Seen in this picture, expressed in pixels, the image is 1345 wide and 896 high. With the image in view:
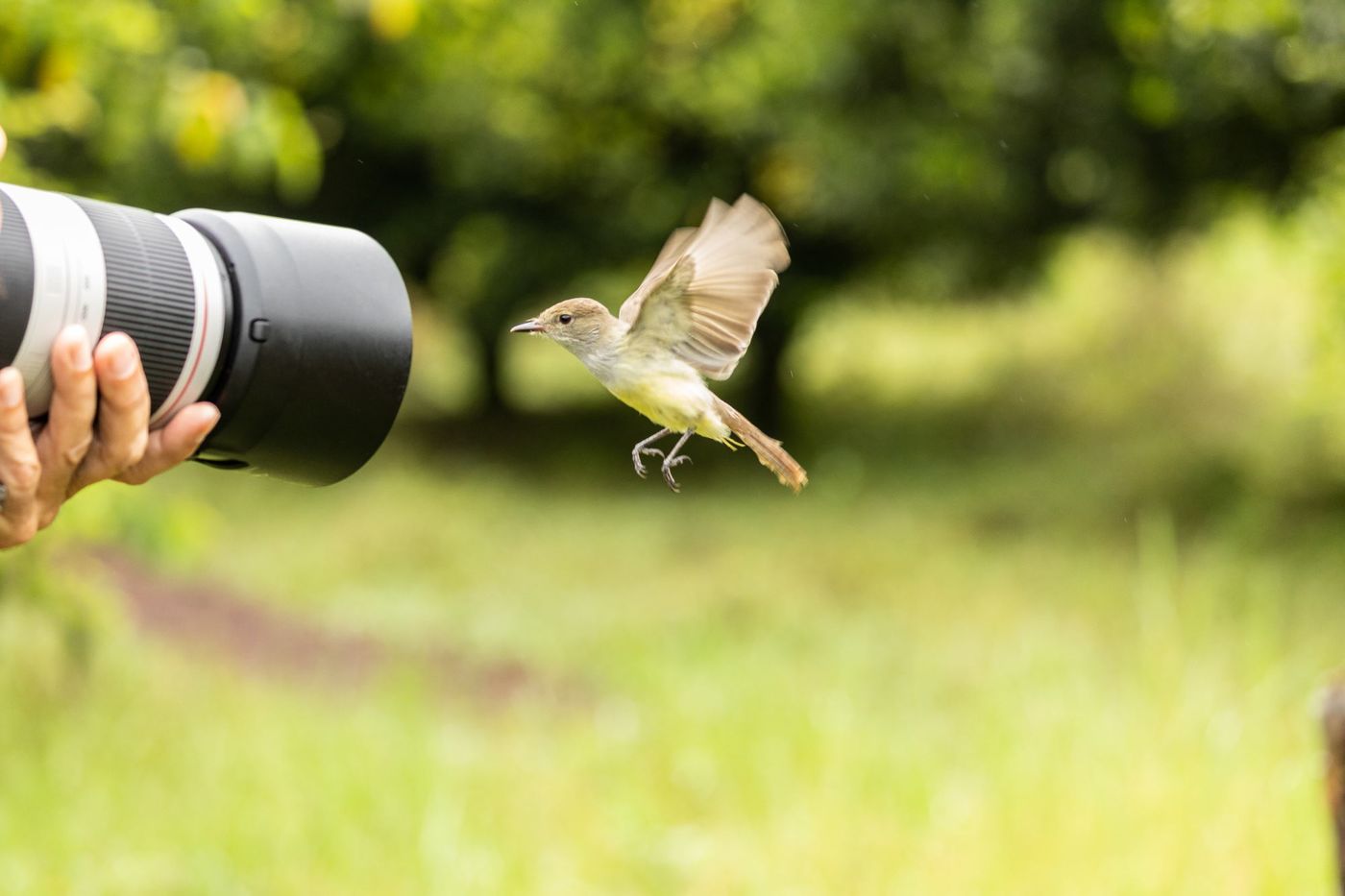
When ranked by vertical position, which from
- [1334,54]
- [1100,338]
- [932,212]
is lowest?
[1100,338]

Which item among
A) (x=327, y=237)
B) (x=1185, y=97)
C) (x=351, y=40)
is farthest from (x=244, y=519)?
(x=327, y=237)

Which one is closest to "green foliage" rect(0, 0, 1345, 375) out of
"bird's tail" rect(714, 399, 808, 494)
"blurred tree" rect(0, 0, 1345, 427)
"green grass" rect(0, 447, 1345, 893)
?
"blurred tree" rect(0, 0, 1345, 427)

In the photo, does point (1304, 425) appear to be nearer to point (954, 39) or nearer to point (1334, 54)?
point (954, 39)

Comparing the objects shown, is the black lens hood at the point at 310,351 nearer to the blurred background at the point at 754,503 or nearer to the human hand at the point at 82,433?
the human hand at the point at 82,433

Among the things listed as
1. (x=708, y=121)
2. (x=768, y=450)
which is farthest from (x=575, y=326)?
(x=708, y=121)

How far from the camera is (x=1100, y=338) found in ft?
43.8

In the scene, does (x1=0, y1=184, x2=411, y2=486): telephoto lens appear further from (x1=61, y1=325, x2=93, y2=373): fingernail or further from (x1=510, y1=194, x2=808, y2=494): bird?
(x1=510, y1=194, x2=808, y2=494): bird

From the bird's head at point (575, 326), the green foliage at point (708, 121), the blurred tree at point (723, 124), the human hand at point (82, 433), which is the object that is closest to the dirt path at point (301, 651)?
the green foliage at point (708, 121)

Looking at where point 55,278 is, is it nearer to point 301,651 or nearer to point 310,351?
point 310,351

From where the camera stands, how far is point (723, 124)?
11578 mm

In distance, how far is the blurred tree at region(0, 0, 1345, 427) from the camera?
7.62 metres

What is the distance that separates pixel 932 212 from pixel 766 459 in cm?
920

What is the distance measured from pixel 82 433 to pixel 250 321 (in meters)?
0.23

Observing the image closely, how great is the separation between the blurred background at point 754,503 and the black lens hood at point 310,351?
7.11ft
